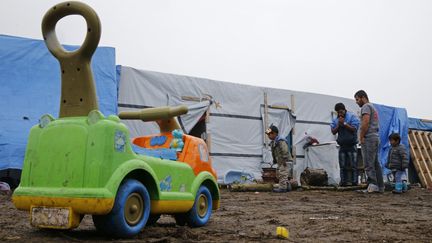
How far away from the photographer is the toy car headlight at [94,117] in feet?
8.56

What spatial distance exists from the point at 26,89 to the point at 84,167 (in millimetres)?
5854

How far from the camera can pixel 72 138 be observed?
2609mm

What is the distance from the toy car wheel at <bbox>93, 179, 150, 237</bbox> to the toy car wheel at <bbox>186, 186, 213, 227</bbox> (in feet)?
2.27

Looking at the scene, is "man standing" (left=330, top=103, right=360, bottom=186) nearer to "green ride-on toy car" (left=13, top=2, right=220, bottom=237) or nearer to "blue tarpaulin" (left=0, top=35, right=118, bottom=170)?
"blue tarpaulin" (left=0, top=35, right=118, bottom=170)

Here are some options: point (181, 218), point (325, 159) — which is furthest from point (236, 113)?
point (181, 218)

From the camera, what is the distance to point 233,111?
10812 mm

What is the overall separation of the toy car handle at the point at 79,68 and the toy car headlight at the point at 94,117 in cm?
13

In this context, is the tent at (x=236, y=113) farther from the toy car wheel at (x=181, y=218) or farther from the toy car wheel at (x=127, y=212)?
the toy car wheel at (x=127, y=212)

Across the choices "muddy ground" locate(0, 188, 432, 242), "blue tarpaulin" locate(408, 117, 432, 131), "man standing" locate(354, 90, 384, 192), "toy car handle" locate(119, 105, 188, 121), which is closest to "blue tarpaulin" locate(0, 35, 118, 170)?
"muddy ground" locate(0, 188, 432, 242)

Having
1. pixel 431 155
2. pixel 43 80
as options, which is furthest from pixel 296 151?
pixel 43 80

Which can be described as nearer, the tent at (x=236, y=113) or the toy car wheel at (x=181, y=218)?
the toy car wheel at (x=181, y=218)

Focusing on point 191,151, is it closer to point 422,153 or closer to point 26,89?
point 26,89

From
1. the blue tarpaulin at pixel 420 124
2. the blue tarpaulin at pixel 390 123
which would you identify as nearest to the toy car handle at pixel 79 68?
the blue tarpaulin at pixel 390 123

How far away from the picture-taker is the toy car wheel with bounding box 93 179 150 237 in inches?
101
